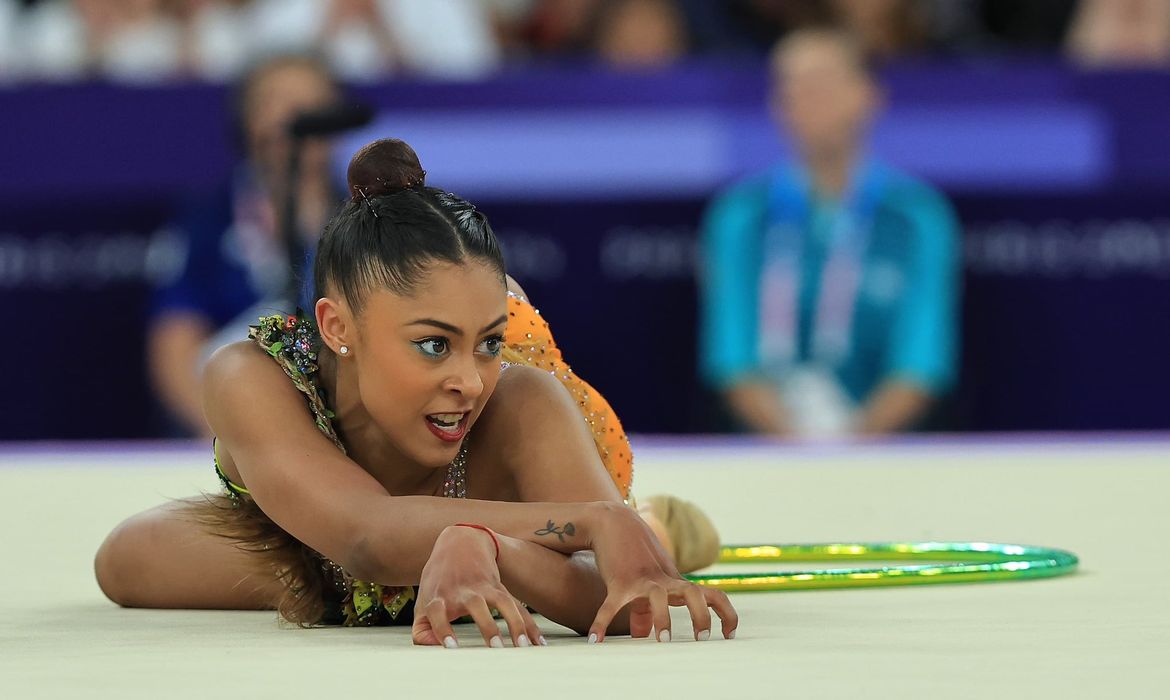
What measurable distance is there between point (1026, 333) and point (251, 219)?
2.53 meters

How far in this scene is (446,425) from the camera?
2.22 meters

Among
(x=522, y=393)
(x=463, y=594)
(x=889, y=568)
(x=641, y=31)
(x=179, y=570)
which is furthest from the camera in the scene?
(x=641, y=31)

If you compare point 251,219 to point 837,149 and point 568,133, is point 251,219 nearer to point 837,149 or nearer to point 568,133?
point 568,133

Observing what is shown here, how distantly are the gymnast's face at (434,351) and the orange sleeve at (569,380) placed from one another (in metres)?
0.63

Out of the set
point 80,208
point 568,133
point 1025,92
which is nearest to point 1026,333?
point 1025,92

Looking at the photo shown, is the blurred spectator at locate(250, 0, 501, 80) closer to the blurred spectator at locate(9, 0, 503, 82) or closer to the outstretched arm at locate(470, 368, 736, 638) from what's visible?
the blurred spectator at locate(9, 0, 503, 82)

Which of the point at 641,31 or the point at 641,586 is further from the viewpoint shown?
the point at 641,31

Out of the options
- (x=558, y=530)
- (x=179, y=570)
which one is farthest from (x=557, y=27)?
(x=558, y=530)

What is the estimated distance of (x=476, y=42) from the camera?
6.66 metres

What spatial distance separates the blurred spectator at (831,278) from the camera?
588 cm

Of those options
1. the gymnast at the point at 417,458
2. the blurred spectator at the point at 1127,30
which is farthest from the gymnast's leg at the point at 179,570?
the blurred spectator at the point at 1127,30

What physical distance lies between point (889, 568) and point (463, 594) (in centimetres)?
107

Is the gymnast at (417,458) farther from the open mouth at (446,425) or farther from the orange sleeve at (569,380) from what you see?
the orange sleeve at (569,380)

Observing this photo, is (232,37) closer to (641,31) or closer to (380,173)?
(641,31)
